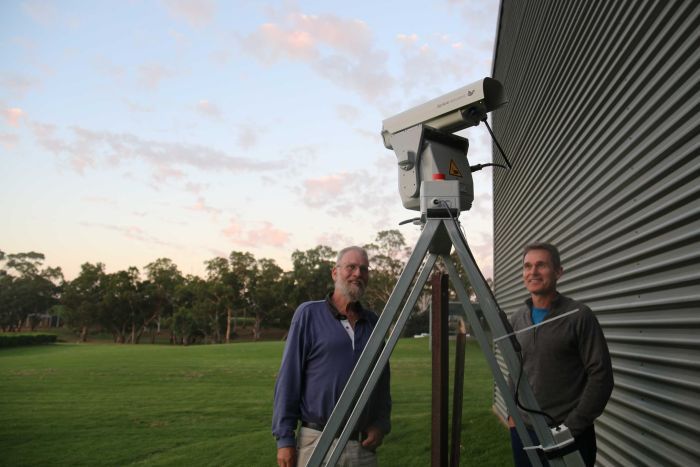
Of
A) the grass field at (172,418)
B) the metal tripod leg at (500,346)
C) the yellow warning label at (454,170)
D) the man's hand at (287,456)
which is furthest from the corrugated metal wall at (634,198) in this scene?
the grass field at (172,418)

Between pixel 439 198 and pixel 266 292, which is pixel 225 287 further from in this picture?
pixel 439 198

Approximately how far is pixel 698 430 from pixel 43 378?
1632cm

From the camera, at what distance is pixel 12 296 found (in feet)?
153

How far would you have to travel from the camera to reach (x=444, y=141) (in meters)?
1.75

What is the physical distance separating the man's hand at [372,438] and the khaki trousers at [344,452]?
23mm

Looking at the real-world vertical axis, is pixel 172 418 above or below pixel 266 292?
below

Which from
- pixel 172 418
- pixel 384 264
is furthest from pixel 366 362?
pixel 384 264

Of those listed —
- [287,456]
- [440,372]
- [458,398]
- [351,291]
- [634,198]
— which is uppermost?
[634,198]

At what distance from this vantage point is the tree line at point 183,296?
46.9m

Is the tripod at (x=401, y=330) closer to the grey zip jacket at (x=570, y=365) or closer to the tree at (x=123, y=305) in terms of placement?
the grey zip jacket at (x=570, y=365)

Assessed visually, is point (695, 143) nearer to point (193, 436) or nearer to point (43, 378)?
point (193, 436)

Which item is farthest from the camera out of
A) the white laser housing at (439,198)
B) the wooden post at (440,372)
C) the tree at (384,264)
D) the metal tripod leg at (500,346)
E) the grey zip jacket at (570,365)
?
the tree at (384,264)

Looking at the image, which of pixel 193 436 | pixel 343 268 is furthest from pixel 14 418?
pixel 343 268

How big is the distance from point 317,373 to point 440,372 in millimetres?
874
